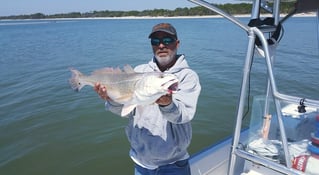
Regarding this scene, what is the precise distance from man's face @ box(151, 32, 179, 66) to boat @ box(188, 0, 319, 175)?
15.2 inches

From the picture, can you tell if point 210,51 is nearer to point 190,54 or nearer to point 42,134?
point 190,54

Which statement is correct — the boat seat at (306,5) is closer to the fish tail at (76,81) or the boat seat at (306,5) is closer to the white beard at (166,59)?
the white beard at (166,59)

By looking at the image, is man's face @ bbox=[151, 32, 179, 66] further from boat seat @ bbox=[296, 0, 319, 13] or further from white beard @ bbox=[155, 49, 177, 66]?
boat seat @ bbox=[296, 0, 319, 13]

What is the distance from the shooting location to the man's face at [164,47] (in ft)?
8.89

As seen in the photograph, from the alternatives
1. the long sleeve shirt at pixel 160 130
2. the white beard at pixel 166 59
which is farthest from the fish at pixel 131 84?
the white beard at pixel 166 59

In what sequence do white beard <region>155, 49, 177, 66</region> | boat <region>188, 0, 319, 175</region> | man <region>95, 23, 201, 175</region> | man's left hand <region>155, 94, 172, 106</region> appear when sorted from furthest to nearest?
white beard <region>155, 49, 177, 66</region>
man <region>95, 23, 201, 175</region>
boat <region>188, 0, 319, 175</region>
man's left hand <region>155, 94, 172, 106</region>

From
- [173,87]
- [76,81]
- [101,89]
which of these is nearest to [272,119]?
→ [173,87]

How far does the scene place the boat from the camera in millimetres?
2513

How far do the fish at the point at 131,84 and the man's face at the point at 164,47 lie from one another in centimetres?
35

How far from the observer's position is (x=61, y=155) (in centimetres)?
707

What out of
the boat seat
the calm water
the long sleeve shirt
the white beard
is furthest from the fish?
the calm water

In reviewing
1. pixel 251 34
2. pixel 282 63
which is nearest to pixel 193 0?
pixel 251 34

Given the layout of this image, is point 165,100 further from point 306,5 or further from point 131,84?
point 306,5

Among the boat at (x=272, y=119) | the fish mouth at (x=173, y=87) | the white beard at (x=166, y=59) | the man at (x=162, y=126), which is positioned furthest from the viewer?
the white beard at (x=166, y=59)
